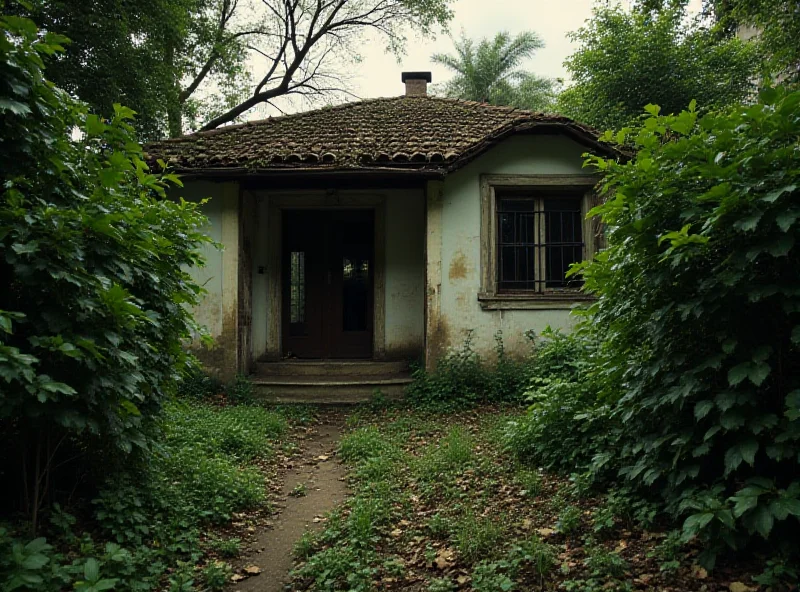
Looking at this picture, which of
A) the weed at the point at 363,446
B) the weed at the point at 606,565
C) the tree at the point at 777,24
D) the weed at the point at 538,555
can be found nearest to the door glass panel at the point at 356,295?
the weed at the point at 363,446

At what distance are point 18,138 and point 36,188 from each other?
0.29 metres

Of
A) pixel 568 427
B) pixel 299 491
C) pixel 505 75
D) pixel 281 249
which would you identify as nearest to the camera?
pixel 568 427

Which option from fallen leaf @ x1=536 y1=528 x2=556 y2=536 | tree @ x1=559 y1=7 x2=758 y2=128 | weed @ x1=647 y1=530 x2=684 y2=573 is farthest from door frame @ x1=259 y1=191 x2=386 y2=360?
tree @ x1=559 y1=7 x2=758 y2=128

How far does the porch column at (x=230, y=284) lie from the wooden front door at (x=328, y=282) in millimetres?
1408

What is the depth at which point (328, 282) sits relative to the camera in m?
9.49

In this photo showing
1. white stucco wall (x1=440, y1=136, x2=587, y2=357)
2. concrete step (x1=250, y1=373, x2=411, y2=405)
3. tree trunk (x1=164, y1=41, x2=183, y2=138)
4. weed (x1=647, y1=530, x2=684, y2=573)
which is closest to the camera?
weed (x1=647, y1=530, x2=684, y2=573)

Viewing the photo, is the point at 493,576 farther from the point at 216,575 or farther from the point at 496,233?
the point at 496,233

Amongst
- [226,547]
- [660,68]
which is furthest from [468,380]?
[660,68]

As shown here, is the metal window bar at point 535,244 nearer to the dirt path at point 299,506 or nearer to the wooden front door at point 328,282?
the wooden front door at point 328,282

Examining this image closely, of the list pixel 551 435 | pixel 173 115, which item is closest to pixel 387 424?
pixel 551 435

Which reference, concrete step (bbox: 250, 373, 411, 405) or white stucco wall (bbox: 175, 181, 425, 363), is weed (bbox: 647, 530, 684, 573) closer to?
concrete step (bbox: 250, 373, 411, 405)

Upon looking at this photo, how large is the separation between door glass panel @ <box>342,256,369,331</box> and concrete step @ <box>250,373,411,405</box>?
164 cm

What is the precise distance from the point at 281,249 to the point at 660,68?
11350 millimetres

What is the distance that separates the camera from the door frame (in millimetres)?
9129
